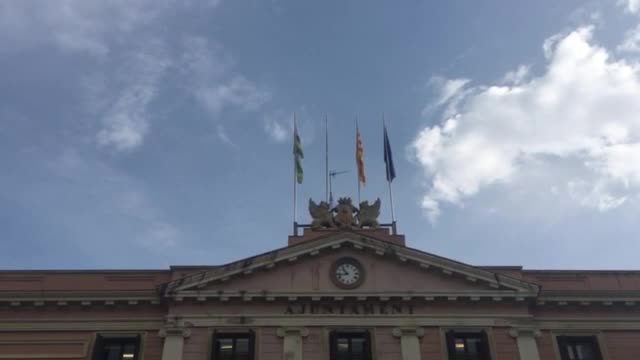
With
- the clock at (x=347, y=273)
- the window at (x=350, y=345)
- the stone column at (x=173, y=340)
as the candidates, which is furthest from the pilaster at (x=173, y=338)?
the clock at (x=347, y=273)

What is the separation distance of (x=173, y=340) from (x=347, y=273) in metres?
7.59

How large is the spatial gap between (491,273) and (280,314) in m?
8.96

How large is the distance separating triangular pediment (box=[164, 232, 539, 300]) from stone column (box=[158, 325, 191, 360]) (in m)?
1.38

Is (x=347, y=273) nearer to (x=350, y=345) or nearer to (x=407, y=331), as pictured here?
(x=350, y=345)

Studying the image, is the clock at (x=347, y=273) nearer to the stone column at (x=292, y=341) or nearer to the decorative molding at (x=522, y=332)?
the stone column at (x=292, y=341)

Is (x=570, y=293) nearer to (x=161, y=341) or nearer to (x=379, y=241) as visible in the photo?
(x=379, y=241)

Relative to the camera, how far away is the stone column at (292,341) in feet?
85.8

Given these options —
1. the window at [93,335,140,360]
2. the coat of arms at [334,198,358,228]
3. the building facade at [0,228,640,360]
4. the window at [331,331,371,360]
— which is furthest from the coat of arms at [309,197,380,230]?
the window at [93,335,140,360]

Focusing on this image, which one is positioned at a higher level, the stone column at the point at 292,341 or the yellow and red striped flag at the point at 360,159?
the yellow and red striped flag at the point at 360,159

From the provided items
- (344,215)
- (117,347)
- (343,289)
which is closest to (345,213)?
(344,215)

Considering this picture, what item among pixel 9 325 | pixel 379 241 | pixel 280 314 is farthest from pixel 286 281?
pixel 9 325

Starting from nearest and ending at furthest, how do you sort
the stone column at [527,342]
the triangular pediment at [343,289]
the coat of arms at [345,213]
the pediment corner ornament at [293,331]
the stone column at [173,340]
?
1. the stone column at [173,340]
2. the stone column at [527,342]
3. the pediment corner ornament at [293,331]
4. the triangular pediment at [343,289]
5. the coat of arms at [345,213]

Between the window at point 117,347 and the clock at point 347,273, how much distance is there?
27.8 ft

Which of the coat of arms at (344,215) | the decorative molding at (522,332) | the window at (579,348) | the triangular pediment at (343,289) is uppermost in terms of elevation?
the coat of arms at (344,215)
